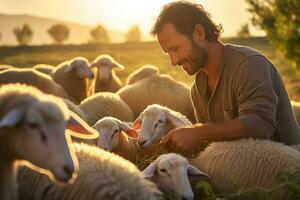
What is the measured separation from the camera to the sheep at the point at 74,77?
11.5 meters

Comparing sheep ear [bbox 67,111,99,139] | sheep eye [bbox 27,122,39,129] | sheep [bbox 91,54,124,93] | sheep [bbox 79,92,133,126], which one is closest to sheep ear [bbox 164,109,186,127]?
sheep [bbox 79,92,133,126]

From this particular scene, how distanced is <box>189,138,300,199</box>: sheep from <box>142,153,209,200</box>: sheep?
173 millimetres

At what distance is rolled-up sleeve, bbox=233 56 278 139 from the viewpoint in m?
5.31

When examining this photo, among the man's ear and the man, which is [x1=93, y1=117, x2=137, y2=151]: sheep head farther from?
the man's ear

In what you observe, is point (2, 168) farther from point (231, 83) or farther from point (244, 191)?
point (231, 83)

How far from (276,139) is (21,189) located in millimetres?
2521

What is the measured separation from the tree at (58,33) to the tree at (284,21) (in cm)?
7272

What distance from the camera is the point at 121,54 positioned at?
42.1 m

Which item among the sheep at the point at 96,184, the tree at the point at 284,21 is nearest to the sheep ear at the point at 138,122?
the sheep at the point at 96,184

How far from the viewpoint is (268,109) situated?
532 centimetres

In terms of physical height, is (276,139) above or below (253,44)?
above

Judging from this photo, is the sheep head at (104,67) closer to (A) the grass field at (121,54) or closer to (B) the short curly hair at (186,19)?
(B) the short curly hair at (186,19)

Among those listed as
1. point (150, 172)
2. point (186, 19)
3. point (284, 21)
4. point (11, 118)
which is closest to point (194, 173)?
point (150, 172)

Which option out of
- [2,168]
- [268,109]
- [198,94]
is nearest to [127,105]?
[198,94]
